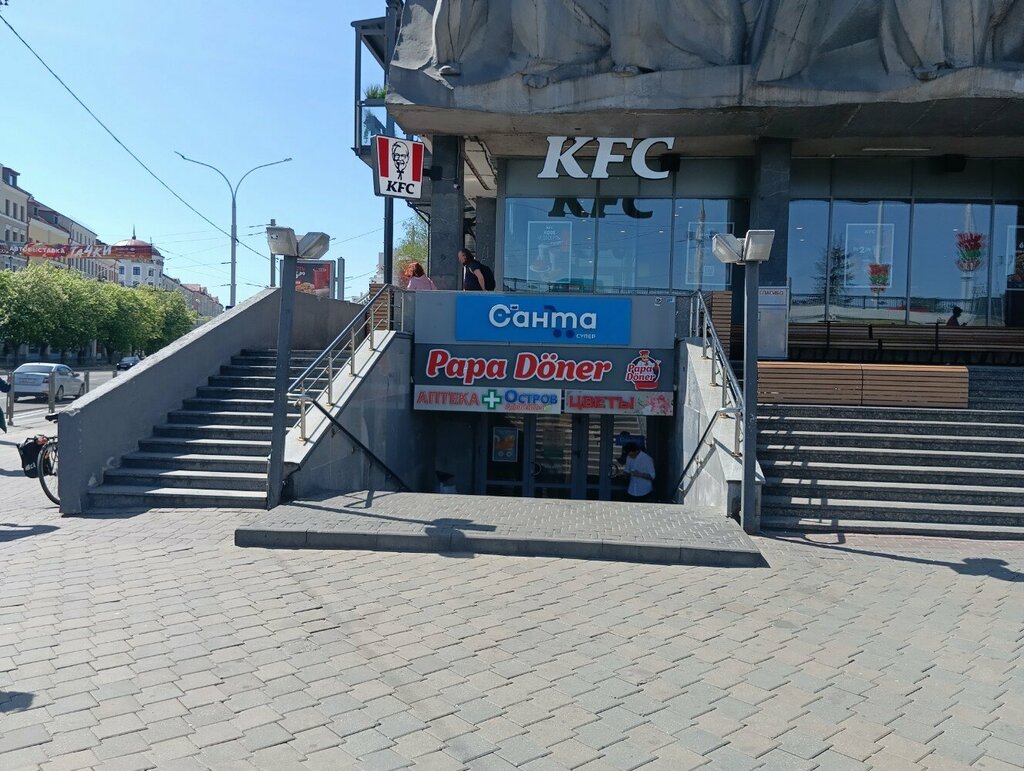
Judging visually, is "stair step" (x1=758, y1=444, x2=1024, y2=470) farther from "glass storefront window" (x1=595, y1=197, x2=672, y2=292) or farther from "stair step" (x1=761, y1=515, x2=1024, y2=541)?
"glass storefront window" (x1=595, y1=197, x2=672, y2=292)

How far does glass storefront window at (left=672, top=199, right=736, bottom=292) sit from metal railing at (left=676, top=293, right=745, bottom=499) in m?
5.23

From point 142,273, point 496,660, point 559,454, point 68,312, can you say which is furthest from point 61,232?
point 496,660

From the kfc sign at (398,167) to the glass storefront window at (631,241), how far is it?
175 inches

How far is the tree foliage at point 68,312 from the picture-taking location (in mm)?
45594

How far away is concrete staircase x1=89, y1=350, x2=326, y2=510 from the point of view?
A: 9.11 meters

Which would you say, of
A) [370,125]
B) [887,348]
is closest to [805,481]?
[887,348]

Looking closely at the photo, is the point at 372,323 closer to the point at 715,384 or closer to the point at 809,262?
the point at 715,384

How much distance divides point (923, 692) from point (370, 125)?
21.2 m

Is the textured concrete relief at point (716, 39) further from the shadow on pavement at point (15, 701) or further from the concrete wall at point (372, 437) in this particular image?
the shadow on pavement at point (15, 701)

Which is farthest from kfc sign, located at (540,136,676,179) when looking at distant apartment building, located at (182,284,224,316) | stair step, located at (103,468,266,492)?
distant apartment building, located at (182,284,224,316)

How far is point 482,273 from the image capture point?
1447 centimetres

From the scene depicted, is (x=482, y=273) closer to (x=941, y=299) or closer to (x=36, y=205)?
(x=941, y=299)

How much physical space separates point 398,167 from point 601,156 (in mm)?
4074

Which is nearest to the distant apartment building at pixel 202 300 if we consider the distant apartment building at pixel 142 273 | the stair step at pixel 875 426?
the distant apartment building at pixel 142 273
